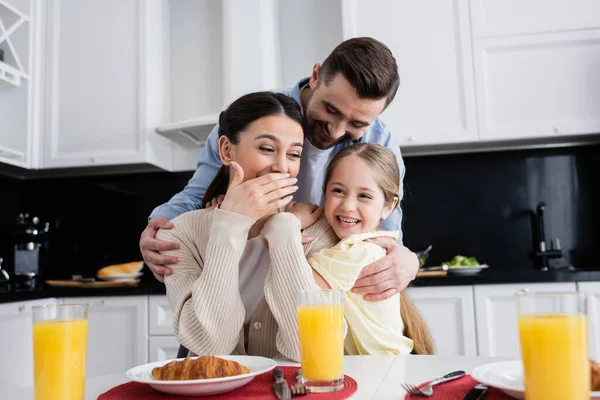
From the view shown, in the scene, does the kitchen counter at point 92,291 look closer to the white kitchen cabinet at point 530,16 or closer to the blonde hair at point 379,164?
the blonde hair at point 379,164

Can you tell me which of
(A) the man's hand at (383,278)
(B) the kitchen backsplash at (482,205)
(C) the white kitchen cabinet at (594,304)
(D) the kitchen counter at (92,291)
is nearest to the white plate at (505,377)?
(A) the man's hand at (383,278)

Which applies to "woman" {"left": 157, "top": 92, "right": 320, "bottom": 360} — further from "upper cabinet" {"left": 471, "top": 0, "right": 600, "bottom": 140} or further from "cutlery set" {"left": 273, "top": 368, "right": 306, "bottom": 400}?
"upper cabinet" {"left": 471, "top": 0, "right": 600, "bottom": 140}

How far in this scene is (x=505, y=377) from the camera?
893 mm

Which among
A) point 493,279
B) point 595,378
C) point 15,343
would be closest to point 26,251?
point 15,343

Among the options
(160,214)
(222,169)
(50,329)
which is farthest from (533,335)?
(160,214)

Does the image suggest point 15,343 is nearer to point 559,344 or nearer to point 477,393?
point 477,393

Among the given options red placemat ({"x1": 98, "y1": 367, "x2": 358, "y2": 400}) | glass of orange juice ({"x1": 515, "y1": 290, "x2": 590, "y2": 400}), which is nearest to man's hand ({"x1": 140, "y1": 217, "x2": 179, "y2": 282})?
red placemat ({"x1": 98, "y1": 367, "x2": 358, "y2": 400})

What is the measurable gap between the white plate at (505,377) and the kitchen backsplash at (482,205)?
7.80 feet

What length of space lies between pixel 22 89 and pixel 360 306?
265 cm

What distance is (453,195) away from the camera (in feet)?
10.9

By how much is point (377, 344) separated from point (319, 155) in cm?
64

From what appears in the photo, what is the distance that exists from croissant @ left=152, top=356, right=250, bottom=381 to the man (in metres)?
0.48

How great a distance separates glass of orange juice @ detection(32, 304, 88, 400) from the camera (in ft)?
2.71

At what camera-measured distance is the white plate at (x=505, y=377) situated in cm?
79
